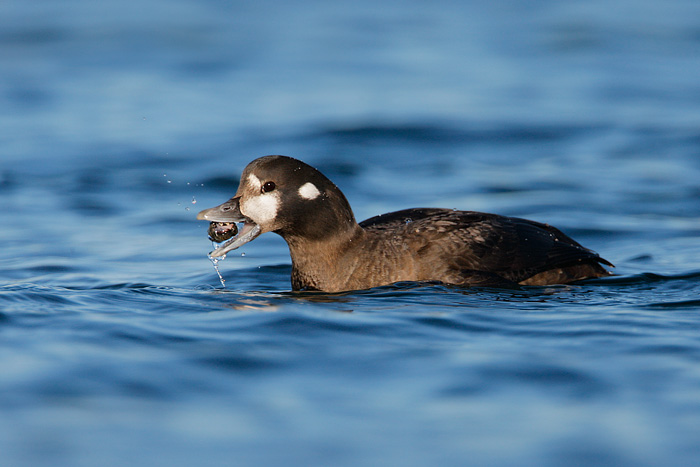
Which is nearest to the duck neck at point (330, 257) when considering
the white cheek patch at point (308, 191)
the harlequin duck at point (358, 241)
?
the harlequin duck at point (358, 241)

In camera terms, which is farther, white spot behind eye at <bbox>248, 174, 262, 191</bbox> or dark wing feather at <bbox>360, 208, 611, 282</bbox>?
dark wing feather at <bbox>360, 208, 611, 282</bbox>

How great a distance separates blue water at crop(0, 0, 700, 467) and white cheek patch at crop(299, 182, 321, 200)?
75 cm

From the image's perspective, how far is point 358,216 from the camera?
1076cm

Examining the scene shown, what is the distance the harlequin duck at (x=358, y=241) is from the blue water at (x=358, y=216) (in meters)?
0.16

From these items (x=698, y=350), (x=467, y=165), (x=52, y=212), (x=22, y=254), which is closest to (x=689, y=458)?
(x=698, y=350)

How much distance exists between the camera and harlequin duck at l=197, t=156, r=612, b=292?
278 inches

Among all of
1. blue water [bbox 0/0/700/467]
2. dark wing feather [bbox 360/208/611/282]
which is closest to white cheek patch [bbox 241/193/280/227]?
blue water [bbox 0/0/700/467]

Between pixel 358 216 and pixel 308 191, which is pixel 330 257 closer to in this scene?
pixel 308 191

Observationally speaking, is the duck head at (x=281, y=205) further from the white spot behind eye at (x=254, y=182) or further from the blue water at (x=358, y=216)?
the blue water at (x=358, y=216)

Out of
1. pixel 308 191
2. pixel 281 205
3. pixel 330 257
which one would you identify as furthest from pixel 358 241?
pixel 281 205

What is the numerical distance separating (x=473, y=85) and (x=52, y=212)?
831 cm

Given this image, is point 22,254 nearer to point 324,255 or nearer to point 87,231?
point 87,231

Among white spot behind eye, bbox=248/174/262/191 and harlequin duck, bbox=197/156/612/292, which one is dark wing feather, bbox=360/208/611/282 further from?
white spot behind eye, bbox=248/174/262/191

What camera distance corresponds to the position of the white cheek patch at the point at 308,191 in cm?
711
